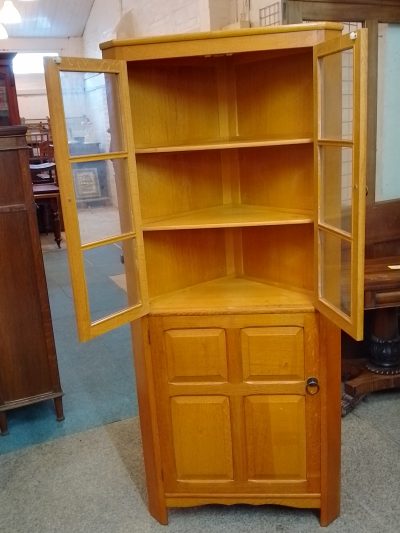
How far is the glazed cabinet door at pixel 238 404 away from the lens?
2180 mm

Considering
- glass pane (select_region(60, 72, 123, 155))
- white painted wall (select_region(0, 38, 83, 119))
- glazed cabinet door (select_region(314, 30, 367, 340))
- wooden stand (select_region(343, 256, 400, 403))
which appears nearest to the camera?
glazed cabinet door (select_region(314, 30, 367, 340))

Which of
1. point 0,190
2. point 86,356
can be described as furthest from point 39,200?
point 0,190

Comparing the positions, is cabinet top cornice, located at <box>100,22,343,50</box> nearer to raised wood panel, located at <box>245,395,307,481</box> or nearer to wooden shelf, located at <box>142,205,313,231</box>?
wooden shelf, located at <box>142,205,313,231</box>

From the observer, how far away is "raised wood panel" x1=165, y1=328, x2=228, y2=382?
2207mm

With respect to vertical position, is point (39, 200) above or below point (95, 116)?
below

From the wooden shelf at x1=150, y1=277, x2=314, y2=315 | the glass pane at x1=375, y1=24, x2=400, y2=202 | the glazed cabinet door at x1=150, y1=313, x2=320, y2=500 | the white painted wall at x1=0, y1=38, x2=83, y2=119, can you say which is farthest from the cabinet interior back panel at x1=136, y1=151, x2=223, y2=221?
the white painted wall at x1=0, y1=38, x2=83, y2=119

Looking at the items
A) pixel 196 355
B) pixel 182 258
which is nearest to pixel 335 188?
pixel 182 258

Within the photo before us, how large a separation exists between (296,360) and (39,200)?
20.0 ft

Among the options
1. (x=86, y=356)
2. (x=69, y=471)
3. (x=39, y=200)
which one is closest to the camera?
(x=69, y=471)

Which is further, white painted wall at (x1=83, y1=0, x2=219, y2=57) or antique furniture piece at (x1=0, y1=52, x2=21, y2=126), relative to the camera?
white painted wall at (x1=83, y1=0, x2=219, y2=57)

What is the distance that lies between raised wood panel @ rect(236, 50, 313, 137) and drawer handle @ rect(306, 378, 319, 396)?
3.07 feet

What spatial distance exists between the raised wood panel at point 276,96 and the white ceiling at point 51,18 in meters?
6.73

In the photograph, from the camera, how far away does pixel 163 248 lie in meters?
2.31

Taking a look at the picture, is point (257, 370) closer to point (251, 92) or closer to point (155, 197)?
point (155, 197)
